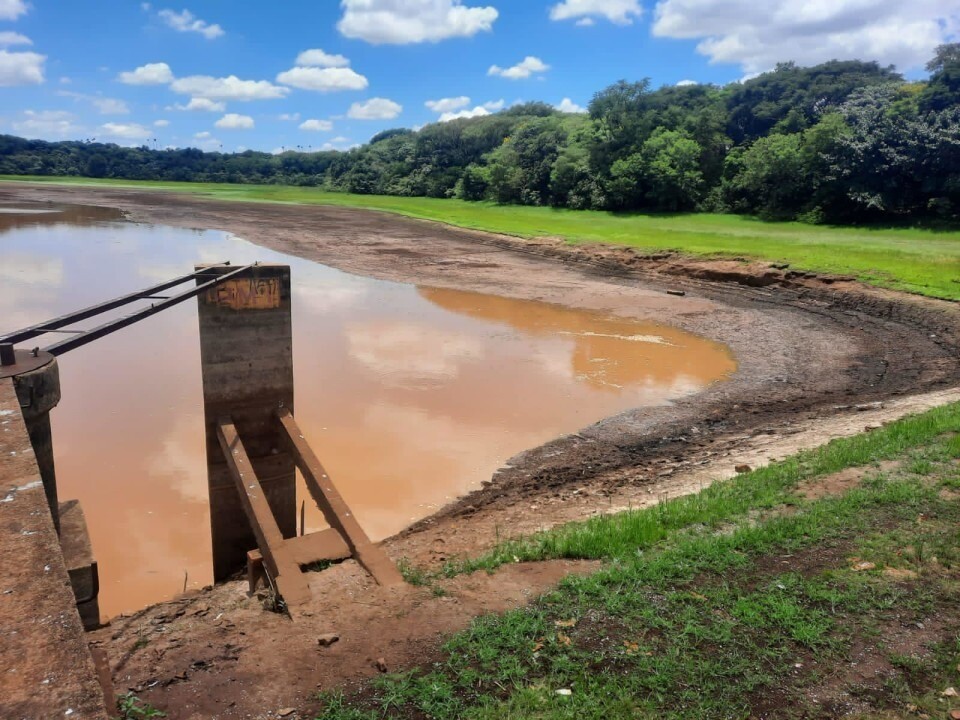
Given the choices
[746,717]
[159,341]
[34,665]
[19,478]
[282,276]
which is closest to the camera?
[34,665]

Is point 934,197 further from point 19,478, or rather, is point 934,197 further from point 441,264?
point 19,478

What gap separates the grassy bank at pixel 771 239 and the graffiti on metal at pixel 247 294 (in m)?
20.2

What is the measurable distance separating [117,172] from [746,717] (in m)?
130

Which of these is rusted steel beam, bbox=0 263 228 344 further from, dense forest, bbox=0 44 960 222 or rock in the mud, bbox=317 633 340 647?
dense forest, bbox=0 44 960 222

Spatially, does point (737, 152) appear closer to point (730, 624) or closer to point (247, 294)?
point (247, 294)

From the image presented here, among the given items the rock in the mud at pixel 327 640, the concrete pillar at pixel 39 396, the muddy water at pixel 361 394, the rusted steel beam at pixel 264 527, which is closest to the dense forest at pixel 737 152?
the muddy water at pixel 361 394

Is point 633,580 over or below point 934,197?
below

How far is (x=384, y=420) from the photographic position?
12.9 metres

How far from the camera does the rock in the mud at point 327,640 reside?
4820 mm

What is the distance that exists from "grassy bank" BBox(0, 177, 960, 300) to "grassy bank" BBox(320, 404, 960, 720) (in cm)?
1794

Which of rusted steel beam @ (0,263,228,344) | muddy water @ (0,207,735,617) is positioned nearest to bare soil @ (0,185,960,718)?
muddy water @ (0,207,735,617)

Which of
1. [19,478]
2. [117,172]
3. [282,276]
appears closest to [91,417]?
[282,276]

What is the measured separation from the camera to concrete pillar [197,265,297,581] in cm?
873

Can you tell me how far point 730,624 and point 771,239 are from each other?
97.3ft
